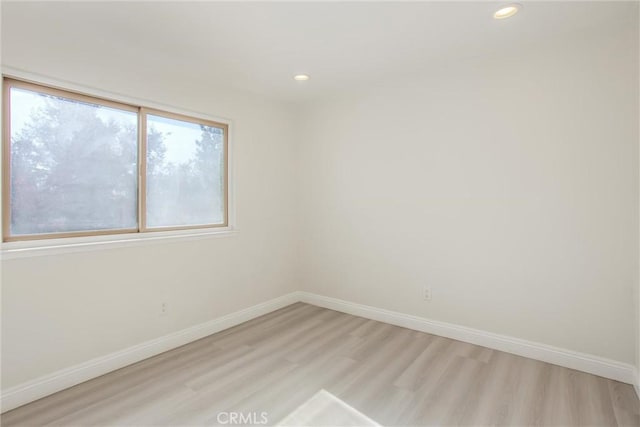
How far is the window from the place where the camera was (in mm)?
2121

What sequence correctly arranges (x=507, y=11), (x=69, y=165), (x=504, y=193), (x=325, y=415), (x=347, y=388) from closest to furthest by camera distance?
(x=325, y=415) → (x=507, y=11) → (x=347, y=388) → (x=69, y=165) → (x=504, y=193)

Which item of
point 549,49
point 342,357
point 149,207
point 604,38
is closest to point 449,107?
point 549,49

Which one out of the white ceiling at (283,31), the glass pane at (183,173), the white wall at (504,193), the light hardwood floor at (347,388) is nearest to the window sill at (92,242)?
the glass pane at (183,173)

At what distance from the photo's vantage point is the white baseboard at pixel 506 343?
2.32 metres

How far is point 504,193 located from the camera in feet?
8.92

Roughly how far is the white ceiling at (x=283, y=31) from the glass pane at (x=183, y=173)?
553 mm

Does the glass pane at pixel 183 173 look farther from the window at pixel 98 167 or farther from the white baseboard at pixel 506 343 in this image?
the white baseboard at pixel 506 343

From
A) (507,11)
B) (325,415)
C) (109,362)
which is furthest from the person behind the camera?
(109,362)

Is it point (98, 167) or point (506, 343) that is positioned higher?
point (98, 167)

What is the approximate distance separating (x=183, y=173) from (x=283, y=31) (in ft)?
5.34

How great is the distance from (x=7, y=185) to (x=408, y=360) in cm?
315

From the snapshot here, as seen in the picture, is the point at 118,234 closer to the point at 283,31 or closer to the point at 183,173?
the point at 183,173

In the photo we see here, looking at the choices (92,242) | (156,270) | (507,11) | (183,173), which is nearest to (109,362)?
(156,270)

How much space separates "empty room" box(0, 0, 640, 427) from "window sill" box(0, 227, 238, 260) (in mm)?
15
